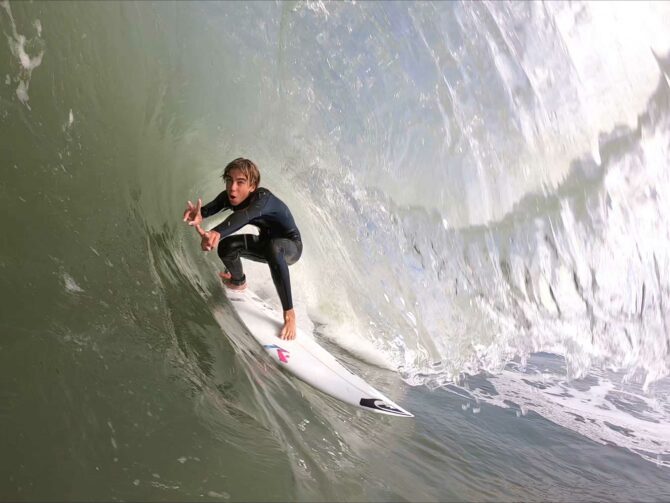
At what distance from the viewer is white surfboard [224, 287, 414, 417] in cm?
374

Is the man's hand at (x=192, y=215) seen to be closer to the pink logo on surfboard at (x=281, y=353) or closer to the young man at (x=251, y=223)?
the young man at (x=251, y=223)

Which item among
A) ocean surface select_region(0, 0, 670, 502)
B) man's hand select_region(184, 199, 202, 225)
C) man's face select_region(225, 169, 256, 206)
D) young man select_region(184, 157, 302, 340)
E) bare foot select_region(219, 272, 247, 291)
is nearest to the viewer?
ocean surface select_region(0, 0, 670, 502)

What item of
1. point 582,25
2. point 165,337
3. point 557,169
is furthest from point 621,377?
point 165,337

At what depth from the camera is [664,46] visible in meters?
5.79

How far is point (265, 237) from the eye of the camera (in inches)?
144

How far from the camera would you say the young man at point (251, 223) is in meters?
3.12

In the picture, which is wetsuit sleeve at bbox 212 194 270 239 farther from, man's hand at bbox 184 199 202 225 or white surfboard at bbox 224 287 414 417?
white surfboard at bbox 224 287 414 417

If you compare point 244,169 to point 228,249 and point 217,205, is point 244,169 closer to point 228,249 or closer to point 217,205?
point 217,205

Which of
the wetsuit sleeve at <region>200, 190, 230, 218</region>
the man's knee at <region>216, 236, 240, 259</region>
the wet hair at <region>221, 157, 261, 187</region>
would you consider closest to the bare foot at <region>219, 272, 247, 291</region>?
the man's knee at <region>216, 236, 240, 259</region>

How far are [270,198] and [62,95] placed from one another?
138 centimetres

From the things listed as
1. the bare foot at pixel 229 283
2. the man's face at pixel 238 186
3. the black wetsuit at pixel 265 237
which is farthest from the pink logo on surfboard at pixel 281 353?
the man's face at pixel 238 186

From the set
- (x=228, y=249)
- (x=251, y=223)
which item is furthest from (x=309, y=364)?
(x=251, y=223)

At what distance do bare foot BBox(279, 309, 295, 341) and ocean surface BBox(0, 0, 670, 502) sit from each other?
10.5 inches

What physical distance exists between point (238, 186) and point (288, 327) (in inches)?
45.6
